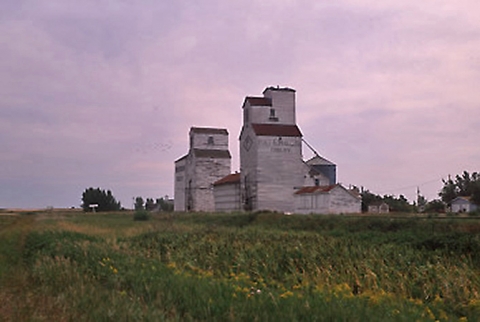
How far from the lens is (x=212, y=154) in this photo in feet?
242

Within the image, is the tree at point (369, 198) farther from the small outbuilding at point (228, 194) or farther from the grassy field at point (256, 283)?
the grassy field at point (256, 283)

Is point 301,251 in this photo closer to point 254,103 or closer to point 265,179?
point 265,179

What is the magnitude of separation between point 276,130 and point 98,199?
2979 inches

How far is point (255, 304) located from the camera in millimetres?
8141

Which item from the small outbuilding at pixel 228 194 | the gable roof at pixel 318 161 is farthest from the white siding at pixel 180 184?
the gable roof at pixel 318 161

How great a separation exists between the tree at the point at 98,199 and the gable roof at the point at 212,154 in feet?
174

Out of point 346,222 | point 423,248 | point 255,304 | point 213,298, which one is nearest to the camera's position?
point 255,304

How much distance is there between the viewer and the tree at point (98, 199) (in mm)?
118044

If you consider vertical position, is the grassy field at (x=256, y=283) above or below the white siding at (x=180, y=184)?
below

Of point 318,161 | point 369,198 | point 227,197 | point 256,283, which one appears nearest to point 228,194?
point 227,197

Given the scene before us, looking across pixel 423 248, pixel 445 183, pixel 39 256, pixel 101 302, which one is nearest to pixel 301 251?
pixel 423 248

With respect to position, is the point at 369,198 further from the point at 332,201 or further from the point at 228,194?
the point at 332,201

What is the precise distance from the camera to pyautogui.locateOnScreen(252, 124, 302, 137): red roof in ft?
176

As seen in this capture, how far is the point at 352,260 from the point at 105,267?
8.53 m
